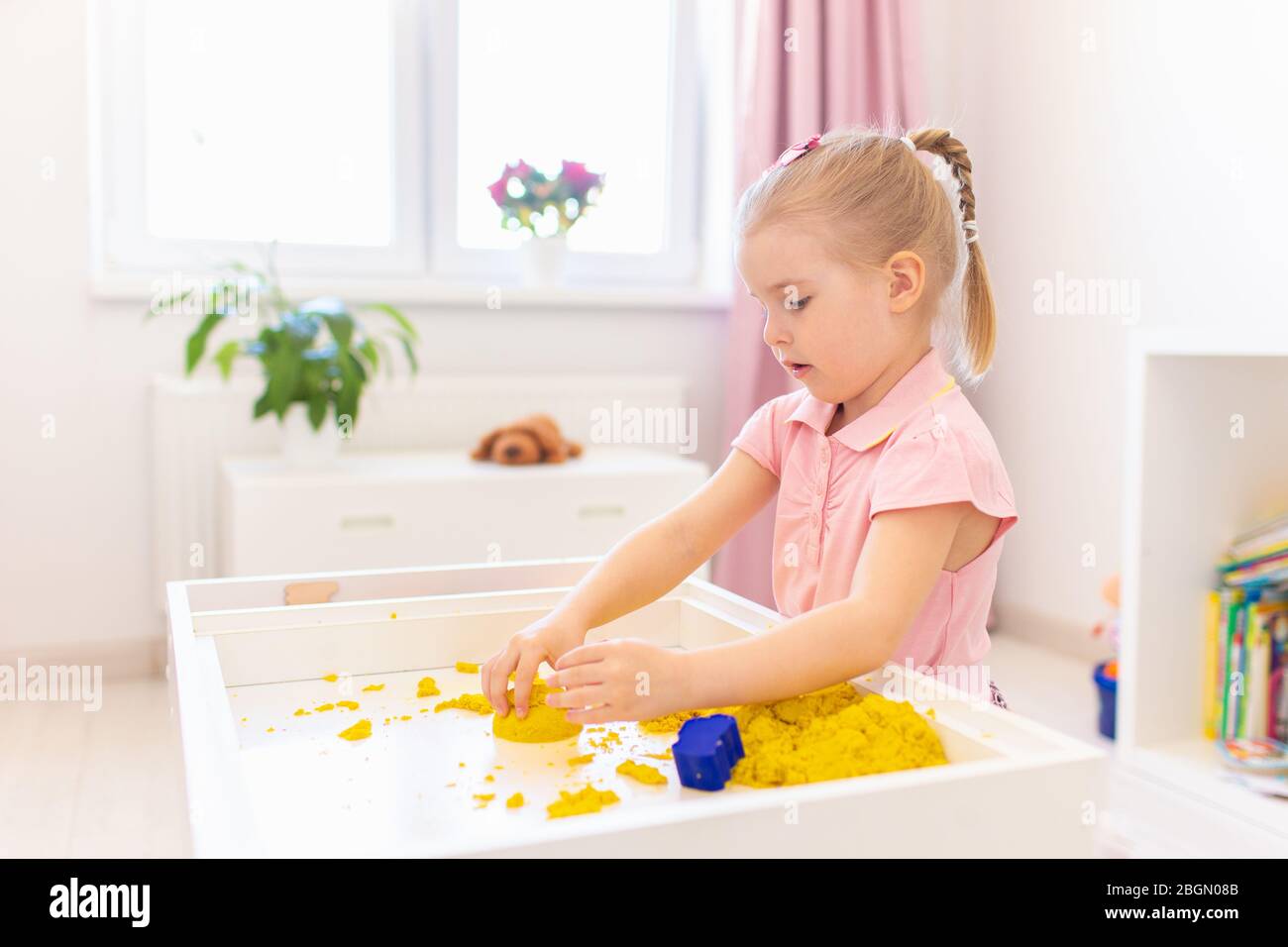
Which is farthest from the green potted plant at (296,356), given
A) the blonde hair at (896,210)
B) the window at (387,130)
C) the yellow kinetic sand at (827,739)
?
the yellow kinetic sand at (827,739)

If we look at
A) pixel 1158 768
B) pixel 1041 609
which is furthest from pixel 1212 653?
pixel 1041 609

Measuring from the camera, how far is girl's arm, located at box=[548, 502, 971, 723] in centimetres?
64

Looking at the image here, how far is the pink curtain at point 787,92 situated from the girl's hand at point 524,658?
70.5 inches

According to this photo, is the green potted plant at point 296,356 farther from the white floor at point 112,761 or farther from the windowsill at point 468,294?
the white floor at point 112,761

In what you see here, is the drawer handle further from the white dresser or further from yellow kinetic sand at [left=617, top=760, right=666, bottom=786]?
yellow kinetic sand at [left=617, top=760, right=666, bottom=786]

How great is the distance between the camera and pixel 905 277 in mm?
903

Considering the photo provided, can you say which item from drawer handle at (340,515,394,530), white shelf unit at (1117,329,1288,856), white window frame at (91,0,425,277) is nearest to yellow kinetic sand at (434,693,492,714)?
white shelf unit at (1117,329,1288,856)

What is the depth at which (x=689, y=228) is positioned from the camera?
9.41ft

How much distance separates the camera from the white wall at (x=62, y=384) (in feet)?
7.14

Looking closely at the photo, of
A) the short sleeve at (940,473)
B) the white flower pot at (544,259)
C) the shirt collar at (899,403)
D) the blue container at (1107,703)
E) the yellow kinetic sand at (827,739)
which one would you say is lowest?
the blue container at (1107,703)

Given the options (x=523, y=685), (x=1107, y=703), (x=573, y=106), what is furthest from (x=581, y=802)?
(x=573, y=106)

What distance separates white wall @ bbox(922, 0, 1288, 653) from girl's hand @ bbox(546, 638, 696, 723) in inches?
59.1
